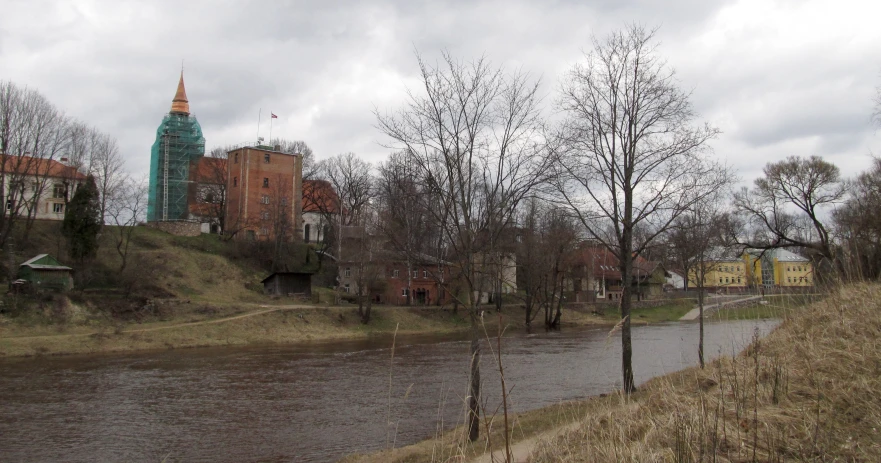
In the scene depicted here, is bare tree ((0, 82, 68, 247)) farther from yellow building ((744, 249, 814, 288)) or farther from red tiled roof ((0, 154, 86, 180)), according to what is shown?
yellow building ((744, 249, 814, 288))

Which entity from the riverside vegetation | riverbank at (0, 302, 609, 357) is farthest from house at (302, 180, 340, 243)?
riverbank at (0, 302, 609, 357)

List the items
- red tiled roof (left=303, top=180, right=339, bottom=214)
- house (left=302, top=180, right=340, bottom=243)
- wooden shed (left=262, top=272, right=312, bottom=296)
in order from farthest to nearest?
red tiled roof (left=303, top=180, right=339, bottom=214) < house (left=302, top=180, right=340, bottom=243) < wooden shed (left=262, top=272, right=312, bottom=296)

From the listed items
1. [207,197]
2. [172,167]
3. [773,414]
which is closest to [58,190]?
[172,167]

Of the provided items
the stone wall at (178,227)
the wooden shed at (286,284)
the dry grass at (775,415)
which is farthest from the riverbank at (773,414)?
the stone wall at (178,227)

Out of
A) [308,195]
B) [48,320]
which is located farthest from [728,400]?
[308,195]

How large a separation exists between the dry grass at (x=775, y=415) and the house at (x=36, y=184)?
47.1 m

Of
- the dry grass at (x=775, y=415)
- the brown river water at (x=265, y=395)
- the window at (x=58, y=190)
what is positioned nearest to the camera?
the dry grass at (x=775, y=415)

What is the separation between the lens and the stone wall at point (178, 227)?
→ 187 ft

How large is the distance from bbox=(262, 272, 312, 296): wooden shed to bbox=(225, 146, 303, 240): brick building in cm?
1130

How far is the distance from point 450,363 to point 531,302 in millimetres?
25256

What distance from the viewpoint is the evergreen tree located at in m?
40.8

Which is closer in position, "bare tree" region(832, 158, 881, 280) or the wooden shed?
"bare tree" region(832, 158, 881, 280)

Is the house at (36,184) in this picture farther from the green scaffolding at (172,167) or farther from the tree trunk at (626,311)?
the tree trunk at (626,311)

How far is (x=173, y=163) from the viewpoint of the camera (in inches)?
2608
